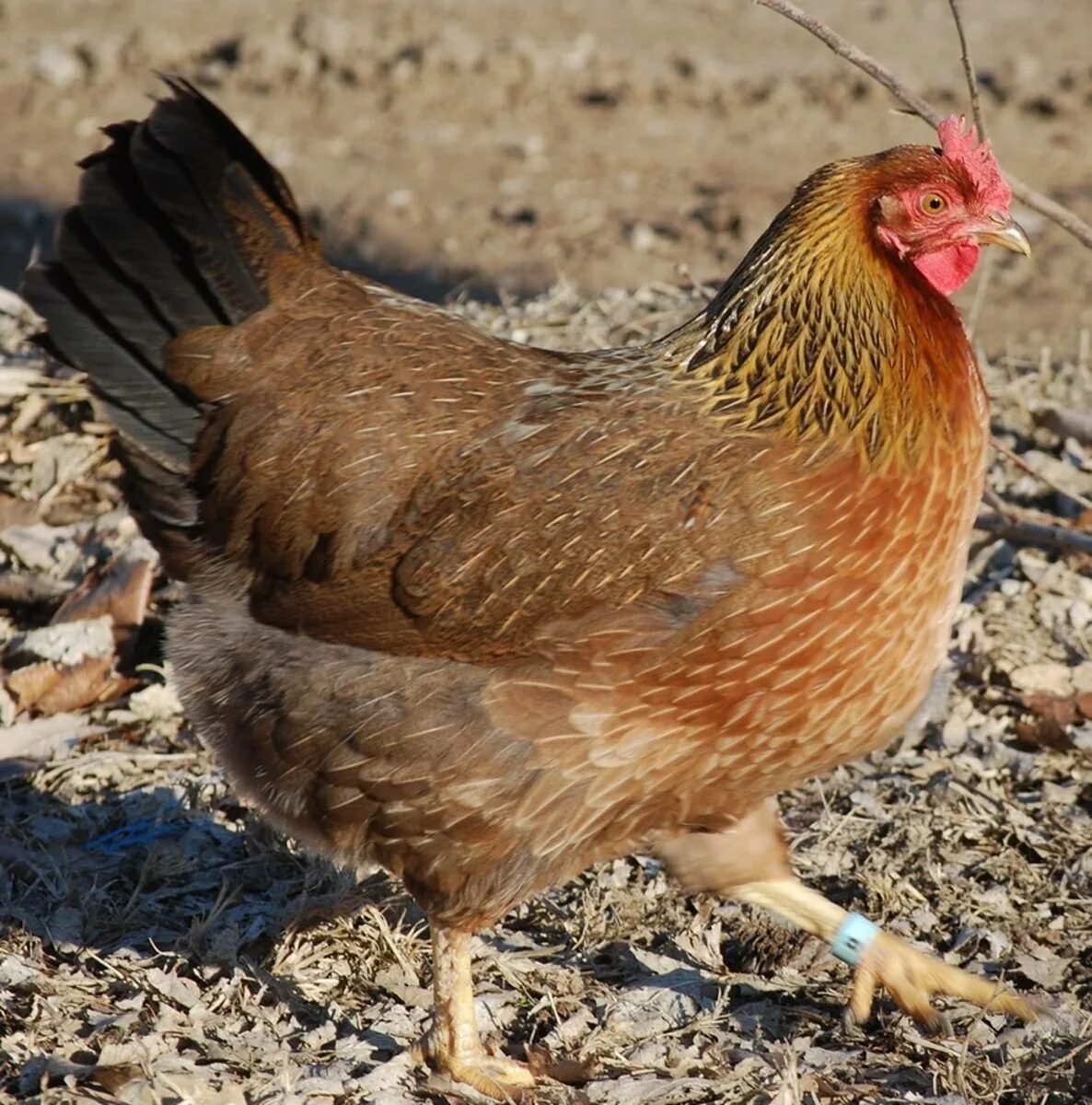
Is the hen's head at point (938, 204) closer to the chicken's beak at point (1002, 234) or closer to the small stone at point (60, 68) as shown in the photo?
the chicken's beak at point (1002, 234)

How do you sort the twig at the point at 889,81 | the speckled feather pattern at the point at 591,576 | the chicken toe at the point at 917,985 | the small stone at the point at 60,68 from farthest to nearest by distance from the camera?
1. the small stone at the point at 60,68
2. the twig at the point at 889,81
3. the chicken toe at the point at 917,985
4. the speckled feather pattern at the point at 591,576

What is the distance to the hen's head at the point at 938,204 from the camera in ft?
12.4

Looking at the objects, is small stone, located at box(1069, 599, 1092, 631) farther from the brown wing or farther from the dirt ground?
the brown wing

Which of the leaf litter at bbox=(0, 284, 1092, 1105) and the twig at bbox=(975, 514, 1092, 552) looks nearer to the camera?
the leaf litter at bbox=(0, 284, 1092, 1105)

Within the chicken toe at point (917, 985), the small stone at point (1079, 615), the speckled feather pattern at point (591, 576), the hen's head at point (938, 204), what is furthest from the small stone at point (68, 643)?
the small stone at point (1079, 615)

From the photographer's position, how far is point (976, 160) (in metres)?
3.82

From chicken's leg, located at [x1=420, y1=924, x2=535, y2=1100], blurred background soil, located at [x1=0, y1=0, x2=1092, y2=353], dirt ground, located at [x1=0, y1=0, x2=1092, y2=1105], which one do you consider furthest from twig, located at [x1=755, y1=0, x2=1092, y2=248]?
blurred background soil, located at [x1=0, y1=0, x2=1092, y2=353]

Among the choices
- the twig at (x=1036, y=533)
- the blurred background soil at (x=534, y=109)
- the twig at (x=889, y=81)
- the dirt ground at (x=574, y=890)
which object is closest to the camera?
the dirt ground at (x=574, y=890)

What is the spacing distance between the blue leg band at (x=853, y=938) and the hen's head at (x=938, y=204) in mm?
1518

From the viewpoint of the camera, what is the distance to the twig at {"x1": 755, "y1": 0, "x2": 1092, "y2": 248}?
413cm

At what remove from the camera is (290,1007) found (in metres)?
3.92

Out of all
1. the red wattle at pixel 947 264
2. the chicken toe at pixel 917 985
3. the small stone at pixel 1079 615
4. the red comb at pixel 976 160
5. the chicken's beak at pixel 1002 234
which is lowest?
the chicken toe at pixel 917 985

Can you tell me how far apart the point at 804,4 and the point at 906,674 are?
9.15 meters

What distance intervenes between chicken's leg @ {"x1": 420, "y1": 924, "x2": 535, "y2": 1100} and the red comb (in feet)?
6.90
